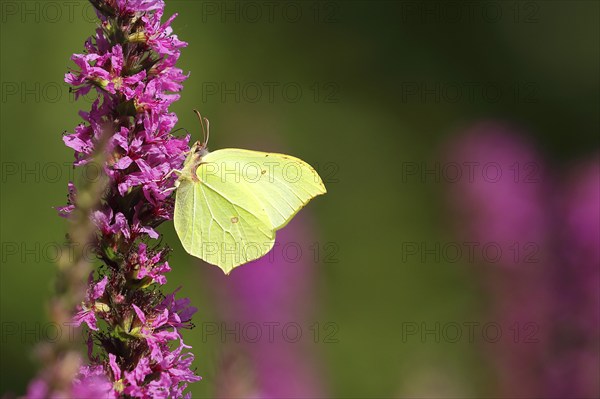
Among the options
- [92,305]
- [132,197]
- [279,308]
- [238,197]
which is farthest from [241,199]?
[279,308]

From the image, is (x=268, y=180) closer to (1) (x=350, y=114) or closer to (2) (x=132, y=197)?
(2) (x=132, y=197)

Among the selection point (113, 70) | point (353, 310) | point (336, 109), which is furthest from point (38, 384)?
point (336, 109)

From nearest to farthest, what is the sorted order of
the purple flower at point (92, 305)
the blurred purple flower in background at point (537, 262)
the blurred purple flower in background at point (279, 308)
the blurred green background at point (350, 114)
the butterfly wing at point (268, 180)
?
the purple flower at point (92, 305)
the butterfly wing at point (268, 180)
the blurred purple flower in background at point (537, 262)
the blurred purple flower in background at point (279, 308)
the blurred green background at point (350, 114)

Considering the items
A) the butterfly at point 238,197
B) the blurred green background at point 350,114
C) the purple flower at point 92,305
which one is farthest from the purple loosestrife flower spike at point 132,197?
the blurred green background at point 350,114

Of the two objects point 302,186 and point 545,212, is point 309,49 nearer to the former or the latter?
point 545,212

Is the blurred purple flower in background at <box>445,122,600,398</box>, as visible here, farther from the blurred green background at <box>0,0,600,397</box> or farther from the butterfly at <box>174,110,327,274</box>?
the butterfly at <box>174,110,327,274</box>

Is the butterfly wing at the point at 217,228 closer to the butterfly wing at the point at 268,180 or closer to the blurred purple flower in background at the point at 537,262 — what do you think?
the butterfly wing at the point at 268,180

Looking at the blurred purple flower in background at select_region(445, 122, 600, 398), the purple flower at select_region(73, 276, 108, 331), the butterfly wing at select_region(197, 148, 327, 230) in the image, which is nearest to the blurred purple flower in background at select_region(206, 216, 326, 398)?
the butterfly wing at select_region(197, 148, 327, 230)
